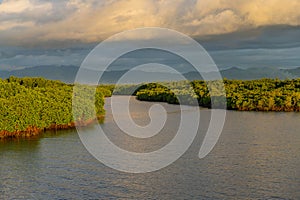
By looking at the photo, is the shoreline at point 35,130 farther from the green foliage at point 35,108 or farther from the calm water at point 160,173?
the calm water at point 160,173

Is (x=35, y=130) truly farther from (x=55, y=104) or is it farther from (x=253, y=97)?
(x=253, y=97)

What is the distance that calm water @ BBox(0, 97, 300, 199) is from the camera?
32.6 m

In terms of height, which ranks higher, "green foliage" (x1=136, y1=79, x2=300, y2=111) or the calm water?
"green foliage" (x1=136, y1=79, x2=300, y2=111)

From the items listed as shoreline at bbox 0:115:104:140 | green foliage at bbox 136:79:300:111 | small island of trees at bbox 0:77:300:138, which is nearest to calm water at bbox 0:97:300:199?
shoreline at bbox 0:115:104:140

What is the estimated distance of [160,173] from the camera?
1527 inches

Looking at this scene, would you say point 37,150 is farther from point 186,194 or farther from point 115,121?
A: point 115,121

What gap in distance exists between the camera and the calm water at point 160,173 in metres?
32.6

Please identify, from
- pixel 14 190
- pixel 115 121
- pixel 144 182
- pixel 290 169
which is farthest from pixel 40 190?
pixel 115 121

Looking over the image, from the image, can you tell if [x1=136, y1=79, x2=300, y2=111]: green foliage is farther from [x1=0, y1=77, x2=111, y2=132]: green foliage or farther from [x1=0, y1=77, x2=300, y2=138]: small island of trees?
[x1=0, y1=77, x2=111, y2=132]: green foliage

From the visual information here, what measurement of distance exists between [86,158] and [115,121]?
1393 inches

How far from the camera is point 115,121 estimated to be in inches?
3199

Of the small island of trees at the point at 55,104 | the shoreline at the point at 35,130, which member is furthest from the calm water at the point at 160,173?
the small island of trees at the point at 55,104

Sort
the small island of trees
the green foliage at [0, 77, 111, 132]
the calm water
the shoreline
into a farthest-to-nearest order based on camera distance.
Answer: the small island of trees, the shoreline, the green foliage at [0, 77, 111, 132], the calm water

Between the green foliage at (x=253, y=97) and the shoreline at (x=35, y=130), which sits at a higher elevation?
the green foliage at (x=253, y=97)
